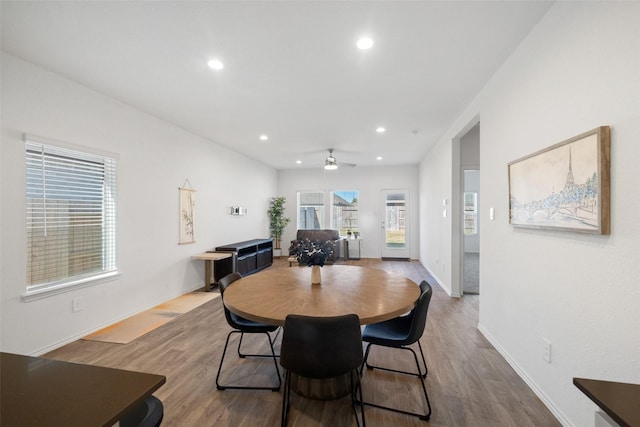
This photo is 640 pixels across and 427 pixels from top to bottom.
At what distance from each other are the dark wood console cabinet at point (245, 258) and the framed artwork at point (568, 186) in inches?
174

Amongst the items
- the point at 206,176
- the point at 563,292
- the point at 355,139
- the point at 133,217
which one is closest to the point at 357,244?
the point at 355,139

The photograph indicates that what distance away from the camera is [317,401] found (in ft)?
6.46

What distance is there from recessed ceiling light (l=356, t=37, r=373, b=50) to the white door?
5.91 meters

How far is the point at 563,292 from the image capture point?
174cm

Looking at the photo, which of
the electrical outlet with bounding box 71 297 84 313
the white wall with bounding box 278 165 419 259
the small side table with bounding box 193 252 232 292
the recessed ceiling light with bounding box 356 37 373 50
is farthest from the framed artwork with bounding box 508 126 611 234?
the white wall with bounding box 278 165 419 259

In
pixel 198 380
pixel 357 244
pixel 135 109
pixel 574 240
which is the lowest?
pixel 198 380

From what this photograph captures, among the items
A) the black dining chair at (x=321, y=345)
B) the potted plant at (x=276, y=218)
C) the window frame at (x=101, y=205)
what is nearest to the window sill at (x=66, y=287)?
the window frame at (x=101, y=205)

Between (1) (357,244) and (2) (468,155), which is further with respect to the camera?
(1) (357,244)

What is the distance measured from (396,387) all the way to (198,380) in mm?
1588

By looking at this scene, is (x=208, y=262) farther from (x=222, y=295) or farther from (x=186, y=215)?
(x=222, y=295)

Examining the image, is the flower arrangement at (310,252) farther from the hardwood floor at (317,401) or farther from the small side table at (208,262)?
A: the small side table at (208,262)

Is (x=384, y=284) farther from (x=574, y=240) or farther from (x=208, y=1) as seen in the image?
(x=208, y=1)

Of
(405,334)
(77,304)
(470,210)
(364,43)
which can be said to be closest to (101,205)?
(77,304)

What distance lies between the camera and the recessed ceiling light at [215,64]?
2494 mm
